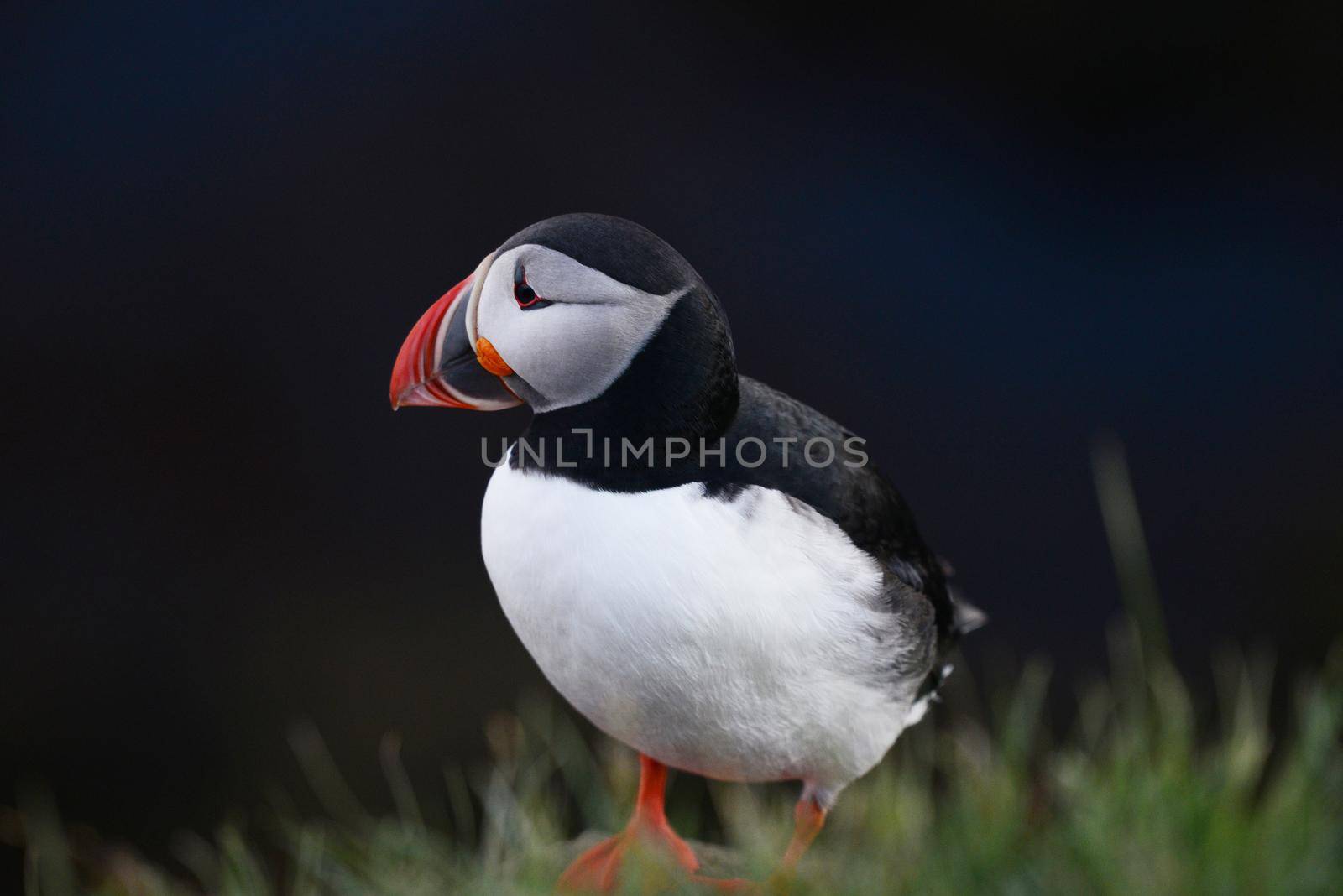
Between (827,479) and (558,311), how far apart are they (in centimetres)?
48

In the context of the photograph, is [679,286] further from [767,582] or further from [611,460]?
[767,582]

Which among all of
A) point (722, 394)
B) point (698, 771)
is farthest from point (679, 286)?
point (698, 771)

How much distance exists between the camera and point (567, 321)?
5.79 ft

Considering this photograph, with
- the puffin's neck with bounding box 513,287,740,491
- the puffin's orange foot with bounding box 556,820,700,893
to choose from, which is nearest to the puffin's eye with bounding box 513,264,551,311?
the puffin's neck with bounding box 513,287,740,491

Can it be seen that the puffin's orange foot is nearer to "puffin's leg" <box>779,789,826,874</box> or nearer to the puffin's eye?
"puffin's leg" <box>779,789,826,874</box>

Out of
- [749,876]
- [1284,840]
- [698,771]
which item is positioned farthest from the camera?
[698,771]

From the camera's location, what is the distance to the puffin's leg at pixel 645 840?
2004 mm

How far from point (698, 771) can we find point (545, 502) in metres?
0.51

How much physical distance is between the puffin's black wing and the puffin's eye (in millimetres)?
327

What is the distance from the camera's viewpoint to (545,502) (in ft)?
6.03

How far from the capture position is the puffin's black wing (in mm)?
1904

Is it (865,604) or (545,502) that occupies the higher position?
(545,502)

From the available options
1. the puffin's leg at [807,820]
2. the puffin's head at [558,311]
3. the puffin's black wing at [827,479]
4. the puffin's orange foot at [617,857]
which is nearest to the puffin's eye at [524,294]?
the puffin's head at [558,311]
